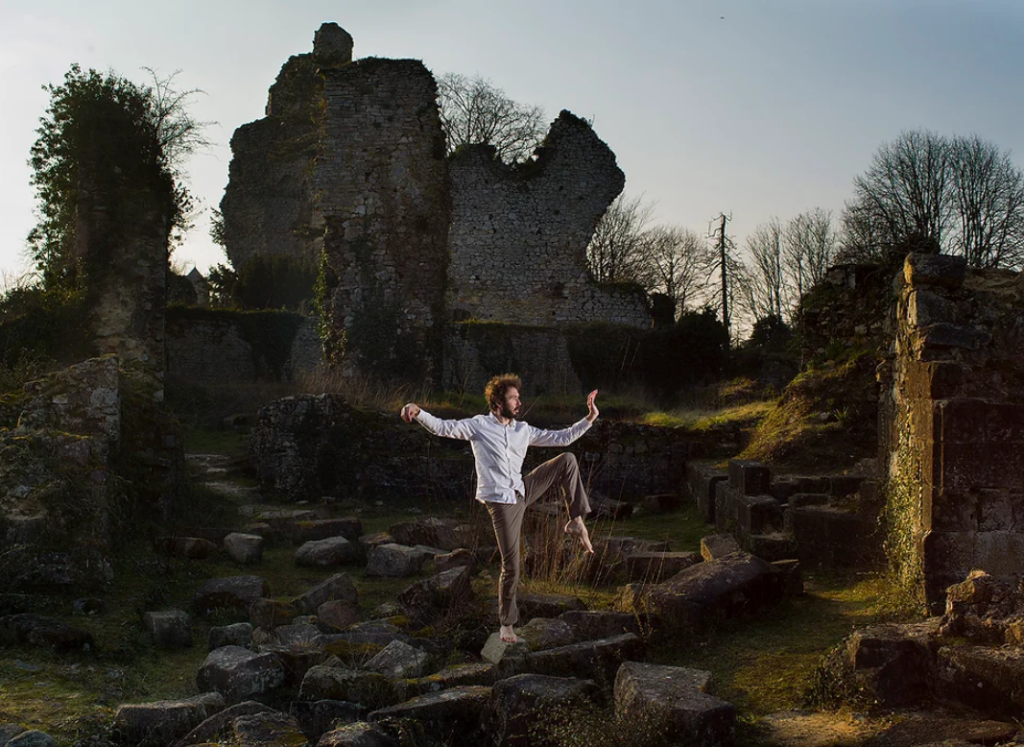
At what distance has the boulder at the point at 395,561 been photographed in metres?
8.59

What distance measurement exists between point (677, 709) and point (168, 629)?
12.7 ft

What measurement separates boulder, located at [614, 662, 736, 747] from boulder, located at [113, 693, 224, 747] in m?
2.13

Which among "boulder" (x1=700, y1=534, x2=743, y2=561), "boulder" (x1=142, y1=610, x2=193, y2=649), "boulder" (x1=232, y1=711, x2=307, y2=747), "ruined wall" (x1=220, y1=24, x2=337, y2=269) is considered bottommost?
"boulder" (x1=142, y1=610, x2=193, y2=649)

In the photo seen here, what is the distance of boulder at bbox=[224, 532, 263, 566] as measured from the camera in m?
8.94

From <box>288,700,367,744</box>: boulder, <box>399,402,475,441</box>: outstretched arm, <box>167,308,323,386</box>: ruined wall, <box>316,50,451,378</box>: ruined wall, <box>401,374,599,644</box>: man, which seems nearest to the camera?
<box>288,700,367,744</box>: boulder

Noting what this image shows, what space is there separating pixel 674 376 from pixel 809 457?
9746 mm

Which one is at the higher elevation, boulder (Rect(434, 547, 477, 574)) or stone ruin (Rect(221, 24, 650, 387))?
stone ruin (Rect(221, 24, 650, 387))

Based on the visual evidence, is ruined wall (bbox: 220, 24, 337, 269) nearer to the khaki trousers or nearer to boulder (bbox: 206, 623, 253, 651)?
boulder (bbox: 206, 623, 253, 651)

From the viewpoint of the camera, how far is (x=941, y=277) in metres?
6.61

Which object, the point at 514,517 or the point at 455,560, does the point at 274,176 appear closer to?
the point at 455,560

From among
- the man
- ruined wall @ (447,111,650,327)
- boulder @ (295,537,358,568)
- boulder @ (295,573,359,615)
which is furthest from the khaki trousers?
ruined wall @ (447,111,650,327)

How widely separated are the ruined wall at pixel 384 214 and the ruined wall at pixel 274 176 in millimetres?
16663

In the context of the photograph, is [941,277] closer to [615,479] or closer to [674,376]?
[615,479]

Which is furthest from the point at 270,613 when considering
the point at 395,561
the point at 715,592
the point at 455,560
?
the point at 715,592
